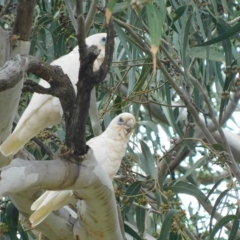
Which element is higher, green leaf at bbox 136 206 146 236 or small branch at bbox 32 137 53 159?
small branch at bbox 32 137 53 159

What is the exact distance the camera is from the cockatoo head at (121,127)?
2.38 metres

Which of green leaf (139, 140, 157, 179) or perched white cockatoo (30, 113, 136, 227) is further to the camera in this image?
green leaf (139, 140, 157, 179)

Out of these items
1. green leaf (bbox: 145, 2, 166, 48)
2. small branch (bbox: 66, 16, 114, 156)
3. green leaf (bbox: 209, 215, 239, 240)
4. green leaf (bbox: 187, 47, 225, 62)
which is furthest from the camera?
green leaf (bbox: 187, 47, 225, 62)

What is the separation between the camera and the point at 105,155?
89.6 inches

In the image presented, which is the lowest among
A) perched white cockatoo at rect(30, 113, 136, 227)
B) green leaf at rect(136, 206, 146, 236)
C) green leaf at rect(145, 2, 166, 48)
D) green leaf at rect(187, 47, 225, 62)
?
green leaf at rect(136, 206, 146, 236)

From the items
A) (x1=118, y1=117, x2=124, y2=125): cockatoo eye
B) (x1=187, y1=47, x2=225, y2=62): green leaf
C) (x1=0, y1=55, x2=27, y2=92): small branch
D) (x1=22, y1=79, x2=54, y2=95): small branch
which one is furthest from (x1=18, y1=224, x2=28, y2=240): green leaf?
(x1=0, y1=55, x2=27, y2=92): small branch

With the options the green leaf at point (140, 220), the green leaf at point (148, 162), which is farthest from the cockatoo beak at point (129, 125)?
the green leaf at point (140, 220)

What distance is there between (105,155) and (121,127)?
149mm

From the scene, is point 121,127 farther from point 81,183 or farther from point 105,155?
point 81,183

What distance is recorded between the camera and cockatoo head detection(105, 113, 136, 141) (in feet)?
7.82

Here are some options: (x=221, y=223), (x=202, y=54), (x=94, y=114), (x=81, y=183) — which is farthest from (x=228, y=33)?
(x=81, y=183)

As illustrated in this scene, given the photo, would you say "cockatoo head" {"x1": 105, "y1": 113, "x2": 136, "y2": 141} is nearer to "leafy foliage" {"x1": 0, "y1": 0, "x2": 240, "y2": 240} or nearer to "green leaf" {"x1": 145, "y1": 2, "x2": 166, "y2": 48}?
"leafy foliage" {"x1": 0, "y1": 0, "x2": 240, "y2": 240}

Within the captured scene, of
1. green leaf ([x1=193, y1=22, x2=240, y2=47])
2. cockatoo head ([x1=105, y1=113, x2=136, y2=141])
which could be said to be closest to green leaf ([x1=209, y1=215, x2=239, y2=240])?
cockatoo head ([x1=105, y1=113, x2=136, y2=141])

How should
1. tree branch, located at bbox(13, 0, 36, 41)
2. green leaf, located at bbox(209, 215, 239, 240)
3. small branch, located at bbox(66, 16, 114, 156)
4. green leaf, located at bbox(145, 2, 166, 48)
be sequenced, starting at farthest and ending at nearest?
1. green leaf, located at bbox(209, 215, 239, 240)
2. tree branch, located at bbox(13, 0, 36, 41)
3. small branch, located at bbox(66, 16, 114, 156)
4. green leaf, located at bbox(145, 2, 166, 48)
